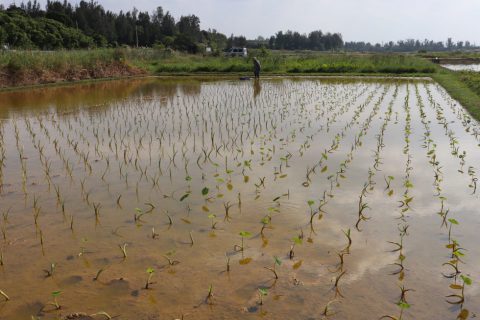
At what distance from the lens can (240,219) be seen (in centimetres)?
443

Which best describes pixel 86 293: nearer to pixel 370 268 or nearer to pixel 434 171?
pixel 370 268

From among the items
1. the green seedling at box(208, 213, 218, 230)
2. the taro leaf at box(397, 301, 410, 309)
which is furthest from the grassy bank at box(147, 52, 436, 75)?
the taro leaf at box(397, 301, 410, 309)

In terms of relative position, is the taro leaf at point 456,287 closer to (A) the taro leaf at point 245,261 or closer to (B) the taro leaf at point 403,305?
(B) the taro leaf at point 403,305

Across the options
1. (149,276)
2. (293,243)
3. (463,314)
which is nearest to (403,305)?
(463,314)

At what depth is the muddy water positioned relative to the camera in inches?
121

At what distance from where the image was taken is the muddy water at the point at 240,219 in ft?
10.1

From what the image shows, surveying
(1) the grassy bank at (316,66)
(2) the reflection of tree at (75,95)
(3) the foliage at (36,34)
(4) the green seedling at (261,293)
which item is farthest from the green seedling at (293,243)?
(3) the foliage at (36,34)

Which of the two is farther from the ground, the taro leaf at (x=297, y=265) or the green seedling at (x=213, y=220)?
the green seedling at (x=213, y=220)

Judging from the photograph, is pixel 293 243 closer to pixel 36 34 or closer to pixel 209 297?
pixel 209 297

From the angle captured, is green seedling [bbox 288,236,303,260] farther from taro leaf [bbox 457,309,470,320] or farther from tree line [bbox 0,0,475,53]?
tree line [bbox 0,0,475,53]

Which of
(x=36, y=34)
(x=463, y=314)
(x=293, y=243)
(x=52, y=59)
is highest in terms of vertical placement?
(x=36, y=34)

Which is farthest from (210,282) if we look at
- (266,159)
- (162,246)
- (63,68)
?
(63,68)

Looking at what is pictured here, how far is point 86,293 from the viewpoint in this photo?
3131 millimetres

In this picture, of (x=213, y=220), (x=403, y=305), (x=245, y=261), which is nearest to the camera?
(x=403, y=305)
